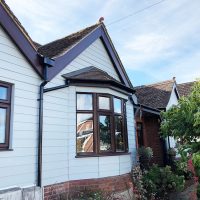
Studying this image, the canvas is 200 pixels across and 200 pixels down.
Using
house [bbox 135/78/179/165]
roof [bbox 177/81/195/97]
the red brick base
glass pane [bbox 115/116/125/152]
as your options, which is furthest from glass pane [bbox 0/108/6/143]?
roof [bbox 177/81/195/97]

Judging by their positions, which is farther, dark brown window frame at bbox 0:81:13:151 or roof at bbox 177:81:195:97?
roof at bbox 177:81:195:97

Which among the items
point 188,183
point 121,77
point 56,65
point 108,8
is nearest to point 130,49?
point 121,77

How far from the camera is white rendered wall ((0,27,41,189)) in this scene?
6637 mm

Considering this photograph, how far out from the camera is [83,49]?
9859 mm

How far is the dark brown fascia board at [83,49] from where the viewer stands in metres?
8.40

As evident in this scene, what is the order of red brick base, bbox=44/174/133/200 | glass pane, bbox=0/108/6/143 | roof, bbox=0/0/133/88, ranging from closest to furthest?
1. glass pane, bbox=0/108/6/143
2. roof, bbox=0/0/133/88
3. red brick base, bbox=44/174/133/200

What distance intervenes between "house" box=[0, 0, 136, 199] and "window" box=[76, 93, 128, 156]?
3cm

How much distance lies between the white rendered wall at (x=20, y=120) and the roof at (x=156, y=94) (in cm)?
996

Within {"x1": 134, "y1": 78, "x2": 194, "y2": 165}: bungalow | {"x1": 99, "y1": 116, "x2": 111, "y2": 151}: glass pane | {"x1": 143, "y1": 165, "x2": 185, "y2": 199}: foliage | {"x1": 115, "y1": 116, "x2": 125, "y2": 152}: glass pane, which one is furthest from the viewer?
{"x1": 134, "y1": 78, "x2": 194, "y2": 165}: bungalow

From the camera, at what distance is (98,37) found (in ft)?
35.7

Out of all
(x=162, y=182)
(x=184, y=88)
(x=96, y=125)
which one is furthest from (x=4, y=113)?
(x=184, y=88)

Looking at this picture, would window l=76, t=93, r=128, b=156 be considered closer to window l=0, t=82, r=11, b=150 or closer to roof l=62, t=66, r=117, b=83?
roof l=62, t=66, r=117, b=83

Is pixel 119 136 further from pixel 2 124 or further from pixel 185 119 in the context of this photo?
pixel 2 124

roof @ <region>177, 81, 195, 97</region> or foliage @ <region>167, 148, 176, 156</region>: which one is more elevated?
roof @ <region>177, 81, 195, 97</region>
